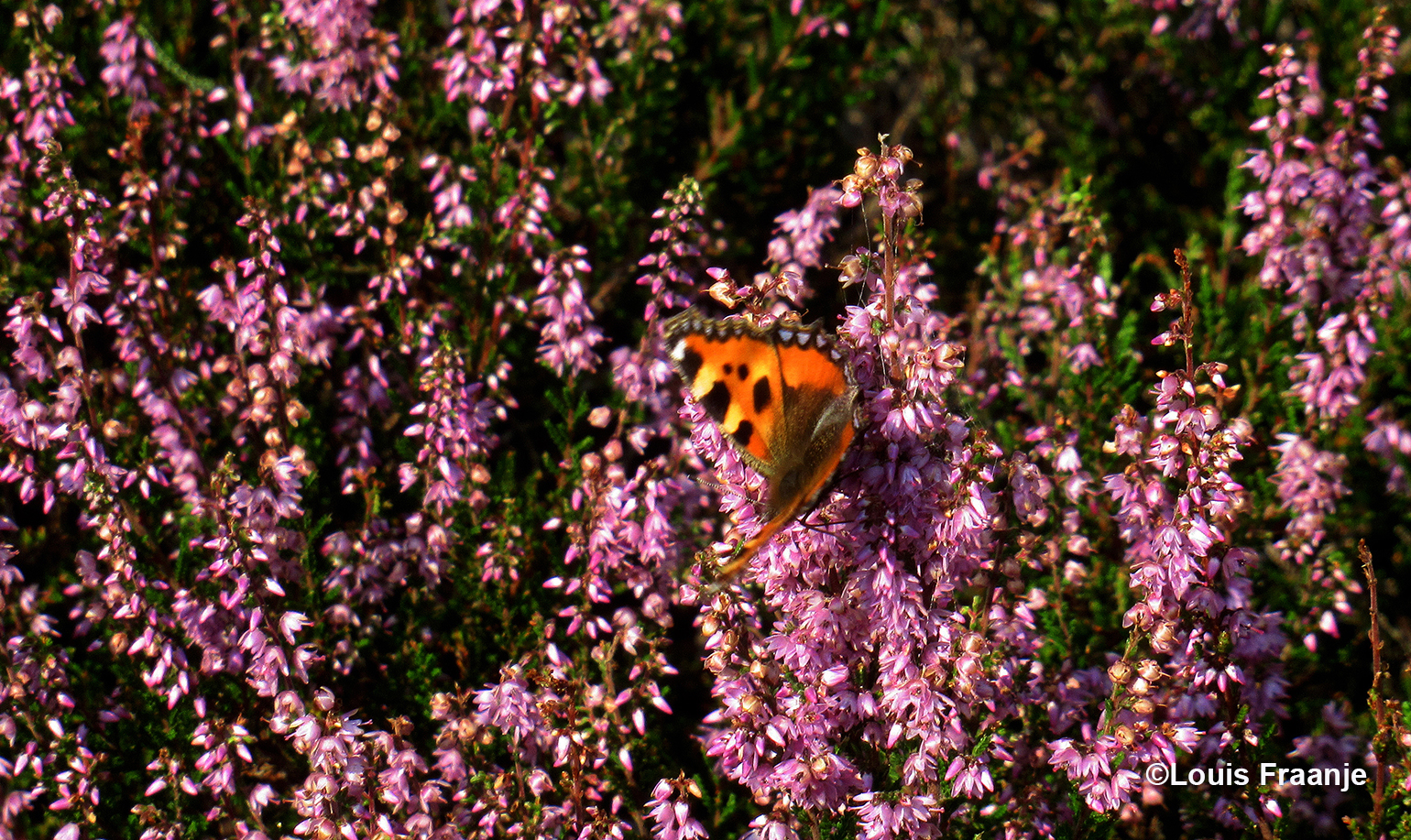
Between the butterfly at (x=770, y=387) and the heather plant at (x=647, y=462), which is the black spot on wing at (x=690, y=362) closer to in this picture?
the butterfly at (x=770, y=387)

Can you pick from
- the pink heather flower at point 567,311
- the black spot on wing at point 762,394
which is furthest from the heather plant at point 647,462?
the black spot on wing at point 762,394

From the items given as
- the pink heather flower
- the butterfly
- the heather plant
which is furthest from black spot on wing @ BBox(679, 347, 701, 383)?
the pink heather flower

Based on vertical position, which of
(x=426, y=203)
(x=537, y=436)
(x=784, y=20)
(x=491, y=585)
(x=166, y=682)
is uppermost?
(x=784, y=20)

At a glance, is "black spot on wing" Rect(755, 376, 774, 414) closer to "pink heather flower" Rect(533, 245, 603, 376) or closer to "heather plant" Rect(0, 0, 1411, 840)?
"heather plant" Rect(0, 0, 1411, 840)

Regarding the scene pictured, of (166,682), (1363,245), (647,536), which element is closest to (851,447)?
(647,536)

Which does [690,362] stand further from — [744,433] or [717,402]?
[744,433]

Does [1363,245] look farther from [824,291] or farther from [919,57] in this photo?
[919,57]

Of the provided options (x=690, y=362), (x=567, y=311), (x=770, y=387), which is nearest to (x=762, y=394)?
(x=770, y=387)
